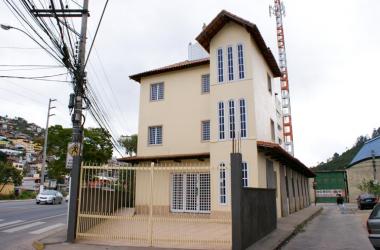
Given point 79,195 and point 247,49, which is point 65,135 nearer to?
point 247,49

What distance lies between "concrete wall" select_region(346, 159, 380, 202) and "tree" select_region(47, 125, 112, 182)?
33.0 metres

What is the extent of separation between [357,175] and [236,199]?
149 ft

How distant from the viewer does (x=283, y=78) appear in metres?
68.2

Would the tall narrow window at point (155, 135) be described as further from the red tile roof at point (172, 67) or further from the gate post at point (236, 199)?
the gate post at point (236, 199)

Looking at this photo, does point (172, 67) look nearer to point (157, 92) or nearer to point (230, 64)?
point (157, 92)

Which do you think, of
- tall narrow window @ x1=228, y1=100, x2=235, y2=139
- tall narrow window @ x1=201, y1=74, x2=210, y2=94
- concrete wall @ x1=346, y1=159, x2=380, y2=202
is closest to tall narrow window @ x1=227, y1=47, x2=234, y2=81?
tall narrow window @ x1=228, y1=100, x2=235, y2=139

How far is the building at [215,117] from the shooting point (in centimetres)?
1764

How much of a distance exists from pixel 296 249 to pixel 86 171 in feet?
22.7

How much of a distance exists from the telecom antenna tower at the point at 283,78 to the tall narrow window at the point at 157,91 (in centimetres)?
3962

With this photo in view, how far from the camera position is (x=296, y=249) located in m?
10.9

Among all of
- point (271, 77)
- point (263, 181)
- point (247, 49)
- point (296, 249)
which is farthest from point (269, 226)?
point (271, 77)

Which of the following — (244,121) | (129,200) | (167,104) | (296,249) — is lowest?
(296,249)

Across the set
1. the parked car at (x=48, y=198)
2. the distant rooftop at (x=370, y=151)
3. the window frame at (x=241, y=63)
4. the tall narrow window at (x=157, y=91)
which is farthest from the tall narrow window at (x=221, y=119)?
the distant rooftop at (x=370, y=151)

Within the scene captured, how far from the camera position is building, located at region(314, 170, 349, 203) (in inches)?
2082
